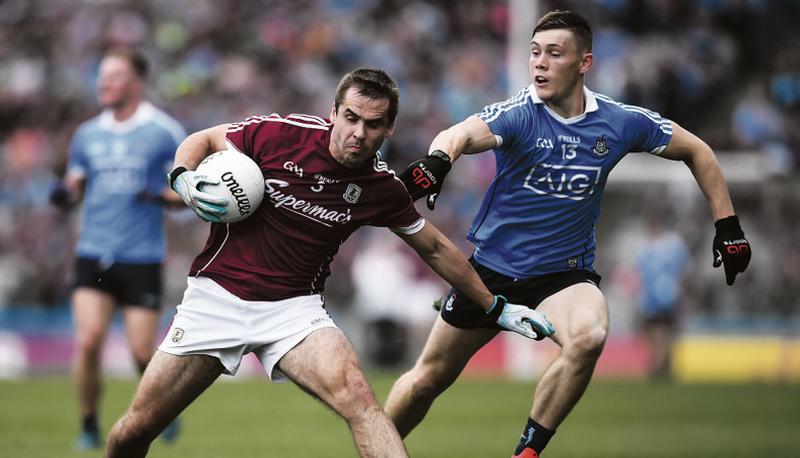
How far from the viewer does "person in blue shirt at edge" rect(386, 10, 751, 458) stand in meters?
7.42

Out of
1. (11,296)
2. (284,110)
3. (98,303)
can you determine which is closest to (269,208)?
(98,303)

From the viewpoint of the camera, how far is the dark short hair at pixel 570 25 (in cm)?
762

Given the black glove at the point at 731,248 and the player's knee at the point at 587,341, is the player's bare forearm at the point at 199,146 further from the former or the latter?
the black glove at the point at 731,248

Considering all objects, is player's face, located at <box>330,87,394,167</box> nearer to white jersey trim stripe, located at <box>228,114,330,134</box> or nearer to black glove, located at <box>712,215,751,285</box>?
white jersey trim stripe, located at <box>228,114,330,134</box>

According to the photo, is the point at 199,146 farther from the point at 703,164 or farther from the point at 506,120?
the point at 703,164

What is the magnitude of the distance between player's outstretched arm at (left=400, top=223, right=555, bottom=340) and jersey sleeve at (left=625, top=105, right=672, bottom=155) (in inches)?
54.7

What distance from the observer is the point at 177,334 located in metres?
6.43

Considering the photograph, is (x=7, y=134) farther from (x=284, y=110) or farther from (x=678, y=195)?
(x=678, y=195)

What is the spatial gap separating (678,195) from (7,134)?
12419 mm

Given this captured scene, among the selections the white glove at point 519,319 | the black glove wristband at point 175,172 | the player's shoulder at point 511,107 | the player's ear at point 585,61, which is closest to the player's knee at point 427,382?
the white glove at point 519,319

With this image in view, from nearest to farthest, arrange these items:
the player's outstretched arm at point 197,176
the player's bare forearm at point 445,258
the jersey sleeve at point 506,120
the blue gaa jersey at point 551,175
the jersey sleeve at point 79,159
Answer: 1. the player's outstretched arm at point 197,176
2. the player's bare forearm at point 445,258
3. the jersey sleeve at point 506,120
4. the blue gaa jersey at point 551,175
5. the jersey sleeve at point 79,159

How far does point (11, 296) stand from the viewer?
20875mm

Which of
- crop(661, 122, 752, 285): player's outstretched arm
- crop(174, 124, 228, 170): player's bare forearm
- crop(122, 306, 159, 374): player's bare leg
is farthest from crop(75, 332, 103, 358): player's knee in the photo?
crop(661, 122, 752, 285): player's outstretched arm

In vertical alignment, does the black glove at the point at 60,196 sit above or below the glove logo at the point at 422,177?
below
